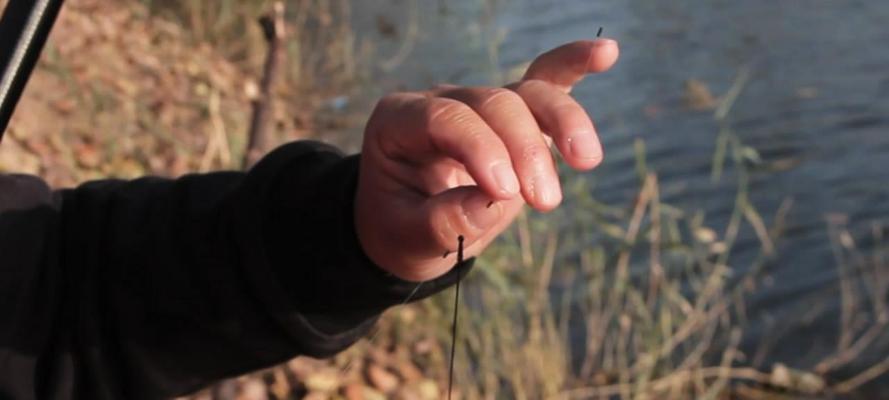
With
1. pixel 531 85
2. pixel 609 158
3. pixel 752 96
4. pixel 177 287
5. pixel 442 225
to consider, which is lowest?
pixel 609 158

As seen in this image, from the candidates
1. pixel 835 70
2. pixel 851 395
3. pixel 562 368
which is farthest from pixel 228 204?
pixel 835 70

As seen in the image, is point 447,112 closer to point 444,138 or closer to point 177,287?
point 444,138

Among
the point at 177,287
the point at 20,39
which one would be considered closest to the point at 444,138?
the point at 20,39

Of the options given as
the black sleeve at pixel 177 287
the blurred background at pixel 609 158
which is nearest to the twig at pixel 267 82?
the blurred background at pixel 609 158

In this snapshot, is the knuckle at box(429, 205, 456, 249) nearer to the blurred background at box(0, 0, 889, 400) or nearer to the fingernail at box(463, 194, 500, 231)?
the fingernail at box(463, 194, 500, 231)

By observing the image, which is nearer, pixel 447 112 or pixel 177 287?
pixel 447 112

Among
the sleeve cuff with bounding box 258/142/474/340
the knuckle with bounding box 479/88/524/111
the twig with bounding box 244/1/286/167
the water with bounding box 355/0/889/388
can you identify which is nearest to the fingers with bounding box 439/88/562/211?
the knuckle with bounding box 479/88/524/111
